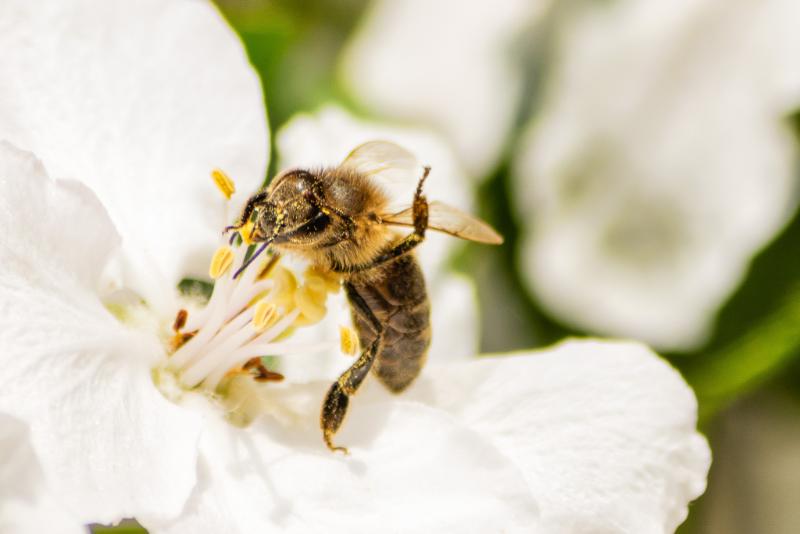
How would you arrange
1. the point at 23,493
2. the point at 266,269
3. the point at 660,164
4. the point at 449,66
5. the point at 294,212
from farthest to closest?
the point at 449,66
the point at 660,164
the point at 266,269
the point at 294,212
the point at 23,493

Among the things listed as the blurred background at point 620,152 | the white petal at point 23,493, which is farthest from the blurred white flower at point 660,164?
the white petal at point 23,493

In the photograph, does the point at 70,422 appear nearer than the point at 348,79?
Yes

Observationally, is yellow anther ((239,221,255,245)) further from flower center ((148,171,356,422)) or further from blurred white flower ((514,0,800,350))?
blurred white flower ((514,0,800,350))

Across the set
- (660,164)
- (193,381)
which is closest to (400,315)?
(193,381)

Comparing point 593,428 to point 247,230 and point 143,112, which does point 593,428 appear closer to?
point 247,230

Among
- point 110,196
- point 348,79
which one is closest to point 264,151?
point 110,196

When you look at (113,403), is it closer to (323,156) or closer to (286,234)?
(286,234)
